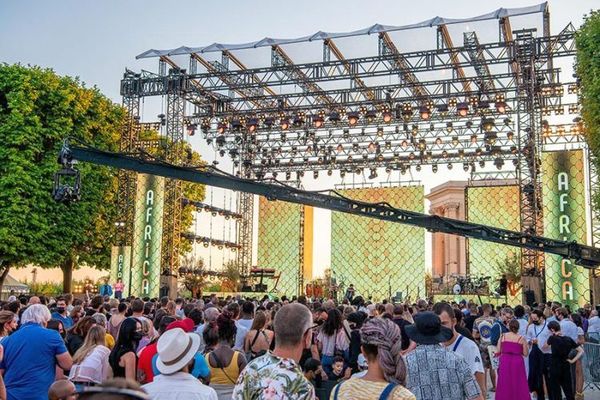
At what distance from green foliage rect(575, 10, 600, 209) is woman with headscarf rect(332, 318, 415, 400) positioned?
15.6 meters

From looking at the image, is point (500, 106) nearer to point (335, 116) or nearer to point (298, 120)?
point (335, 116)

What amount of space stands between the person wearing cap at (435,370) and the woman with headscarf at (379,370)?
107cm

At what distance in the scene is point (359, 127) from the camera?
29.8 metres

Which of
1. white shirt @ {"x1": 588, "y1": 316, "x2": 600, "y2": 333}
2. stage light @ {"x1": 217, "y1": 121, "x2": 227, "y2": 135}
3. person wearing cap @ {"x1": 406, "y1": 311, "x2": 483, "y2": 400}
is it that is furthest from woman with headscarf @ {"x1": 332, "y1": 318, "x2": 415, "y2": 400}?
stage light @ {"x1": 217, "y1": 121, "x2": 227, "y2": 135}

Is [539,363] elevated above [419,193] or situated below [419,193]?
below

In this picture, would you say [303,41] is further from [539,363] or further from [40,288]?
[40,288]

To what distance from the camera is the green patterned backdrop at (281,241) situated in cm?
3522

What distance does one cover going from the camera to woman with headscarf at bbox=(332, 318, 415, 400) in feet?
9.78

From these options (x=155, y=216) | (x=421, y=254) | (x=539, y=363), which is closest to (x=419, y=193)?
(x=421, y=254)

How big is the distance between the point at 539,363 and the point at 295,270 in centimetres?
2433

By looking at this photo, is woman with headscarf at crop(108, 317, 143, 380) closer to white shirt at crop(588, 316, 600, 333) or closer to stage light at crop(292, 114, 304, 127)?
white shirt at crop(588, 316, 600, 333)

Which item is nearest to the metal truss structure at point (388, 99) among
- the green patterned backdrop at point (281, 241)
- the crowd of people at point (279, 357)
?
the green patterned backdrop at point (281, 241)

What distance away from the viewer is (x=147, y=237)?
24.0 meters

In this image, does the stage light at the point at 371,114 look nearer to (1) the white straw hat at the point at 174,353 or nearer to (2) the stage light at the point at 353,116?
(2) the stage light at the point at 353,116
